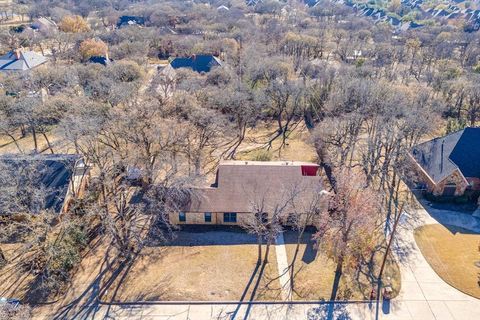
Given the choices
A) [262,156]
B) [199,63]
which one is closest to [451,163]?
[262,156]

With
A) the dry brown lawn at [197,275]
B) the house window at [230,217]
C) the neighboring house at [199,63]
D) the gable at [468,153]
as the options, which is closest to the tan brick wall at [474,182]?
the gable at [468,153]

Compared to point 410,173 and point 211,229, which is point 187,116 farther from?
point 410,173

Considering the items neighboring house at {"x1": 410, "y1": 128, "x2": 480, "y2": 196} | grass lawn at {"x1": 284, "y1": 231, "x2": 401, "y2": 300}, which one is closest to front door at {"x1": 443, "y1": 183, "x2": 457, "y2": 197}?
neighboring house at {"x1": 410, "y1": 128, "x2": 480, "y2": 196}

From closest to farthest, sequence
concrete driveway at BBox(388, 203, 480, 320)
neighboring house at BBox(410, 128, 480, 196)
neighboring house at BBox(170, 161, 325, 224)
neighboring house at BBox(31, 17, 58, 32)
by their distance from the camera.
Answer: concrete driveway at BBox(388, 203, 480, 320)
neighboring house at BBox(170, 161, 325, 224)
neighboring house at BBox(410, 128, 480, 196)
neighboring house at BBox(31, 17, 58, 32)

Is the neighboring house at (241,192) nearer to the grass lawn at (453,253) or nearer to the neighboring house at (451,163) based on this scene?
the grass lawn at (453,253)

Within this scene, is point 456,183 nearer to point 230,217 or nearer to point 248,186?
point 248,186

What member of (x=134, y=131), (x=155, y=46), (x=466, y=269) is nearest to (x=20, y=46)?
(x=155, y=46)

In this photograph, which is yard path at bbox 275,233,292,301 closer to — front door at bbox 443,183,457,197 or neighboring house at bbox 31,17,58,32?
front door at bbox 443,183,457,197
